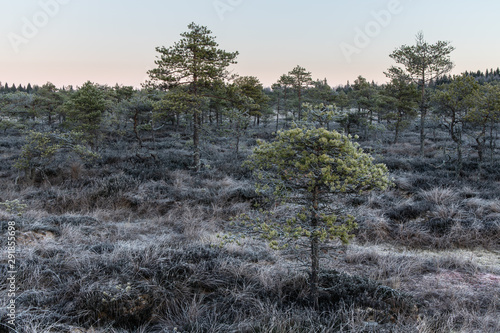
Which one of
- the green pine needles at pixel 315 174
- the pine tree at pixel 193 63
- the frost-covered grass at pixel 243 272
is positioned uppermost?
the pine tree at pixel 193 63

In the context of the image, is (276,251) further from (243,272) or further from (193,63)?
(193,63)

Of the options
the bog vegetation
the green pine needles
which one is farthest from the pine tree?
the green pine needles

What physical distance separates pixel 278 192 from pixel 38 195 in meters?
9.02

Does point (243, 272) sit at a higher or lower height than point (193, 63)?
lower

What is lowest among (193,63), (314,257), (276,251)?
(276,251)

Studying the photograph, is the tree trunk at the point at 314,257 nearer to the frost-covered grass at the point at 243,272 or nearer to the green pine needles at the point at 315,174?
the green pine needles at the point at 315,174

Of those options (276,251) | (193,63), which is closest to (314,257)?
(276,251)

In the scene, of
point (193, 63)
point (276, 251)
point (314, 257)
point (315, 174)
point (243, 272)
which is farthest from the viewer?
point (193, 63)

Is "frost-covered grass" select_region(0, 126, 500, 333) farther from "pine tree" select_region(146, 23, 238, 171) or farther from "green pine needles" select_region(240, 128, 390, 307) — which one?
"pine tree" select_region(146, 23, 238, 171)

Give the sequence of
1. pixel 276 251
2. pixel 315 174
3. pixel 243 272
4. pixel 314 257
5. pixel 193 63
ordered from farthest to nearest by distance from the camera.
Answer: pixel 193 63
pixel 276 251
pixel 243 272
pixel 314 257
pixel 315 174

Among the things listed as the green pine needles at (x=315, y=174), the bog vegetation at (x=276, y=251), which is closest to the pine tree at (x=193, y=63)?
the bog vegetation at (x=276, y=251)

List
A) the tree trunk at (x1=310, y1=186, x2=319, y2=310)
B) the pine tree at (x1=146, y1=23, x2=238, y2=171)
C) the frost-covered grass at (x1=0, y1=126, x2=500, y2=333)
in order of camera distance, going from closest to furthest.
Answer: the frost-covered grass at (x1=0, y1=126, x2=500, y2=333), the tree trunk at (x1=310, y1=186, x2=319, y2=310), the pine tree at (x1=146, y1=23, x2=238, y2=171)

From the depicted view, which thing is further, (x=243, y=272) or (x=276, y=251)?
(x=276, y=251)

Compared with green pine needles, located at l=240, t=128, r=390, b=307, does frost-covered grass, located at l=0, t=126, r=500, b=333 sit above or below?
below
